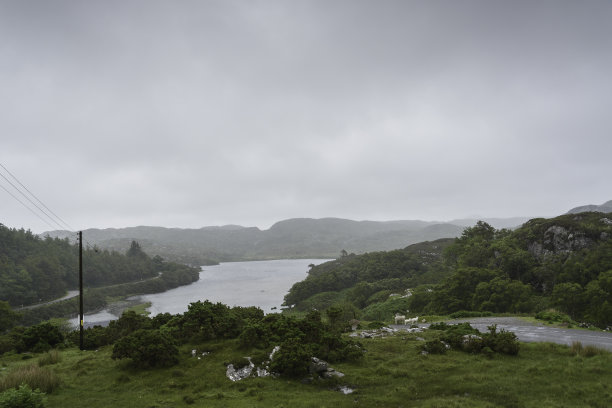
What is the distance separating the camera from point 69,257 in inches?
6339

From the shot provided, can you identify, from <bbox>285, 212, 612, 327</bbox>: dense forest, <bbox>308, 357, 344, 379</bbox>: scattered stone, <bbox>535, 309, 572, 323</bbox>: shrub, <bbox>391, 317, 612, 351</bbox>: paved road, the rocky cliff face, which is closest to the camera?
<bbox>308, 357, 344, 379</bbox>: scattered stone

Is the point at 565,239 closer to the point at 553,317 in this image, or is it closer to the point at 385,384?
the point at 553,317

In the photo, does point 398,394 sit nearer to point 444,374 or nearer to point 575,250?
point 444,374

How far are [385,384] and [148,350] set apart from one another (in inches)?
510

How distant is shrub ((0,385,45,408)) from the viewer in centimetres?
1195

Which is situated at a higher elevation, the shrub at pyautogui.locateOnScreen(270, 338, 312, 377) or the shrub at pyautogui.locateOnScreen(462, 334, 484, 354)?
the shrub at pyautogui.locateOnScreen(270, 338, 312, 377)

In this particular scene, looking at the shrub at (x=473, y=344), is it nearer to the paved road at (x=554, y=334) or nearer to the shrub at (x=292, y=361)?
the paved road at (x=554, y=334)

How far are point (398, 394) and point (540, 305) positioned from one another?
34.3 meters

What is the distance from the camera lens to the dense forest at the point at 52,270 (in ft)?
367

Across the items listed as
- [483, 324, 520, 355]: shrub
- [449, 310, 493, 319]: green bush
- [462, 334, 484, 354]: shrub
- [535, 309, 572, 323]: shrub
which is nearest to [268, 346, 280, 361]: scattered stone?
[462, 334, 484, 354]: shrub

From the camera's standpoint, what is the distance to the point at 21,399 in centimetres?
1237

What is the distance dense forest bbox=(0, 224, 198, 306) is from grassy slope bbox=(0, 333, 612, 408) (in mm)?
105027

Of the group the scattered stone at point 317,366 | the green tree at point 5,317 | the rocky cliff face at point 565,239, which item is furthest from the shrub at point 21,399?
the rocky cliff face at point 565,239

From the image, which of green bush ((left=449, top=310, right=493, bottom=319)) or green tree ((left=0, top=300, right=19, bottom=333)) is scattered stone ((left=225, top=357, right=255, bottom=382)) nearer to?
green bush ((left=449, top=310, right=493, bottom=319))
